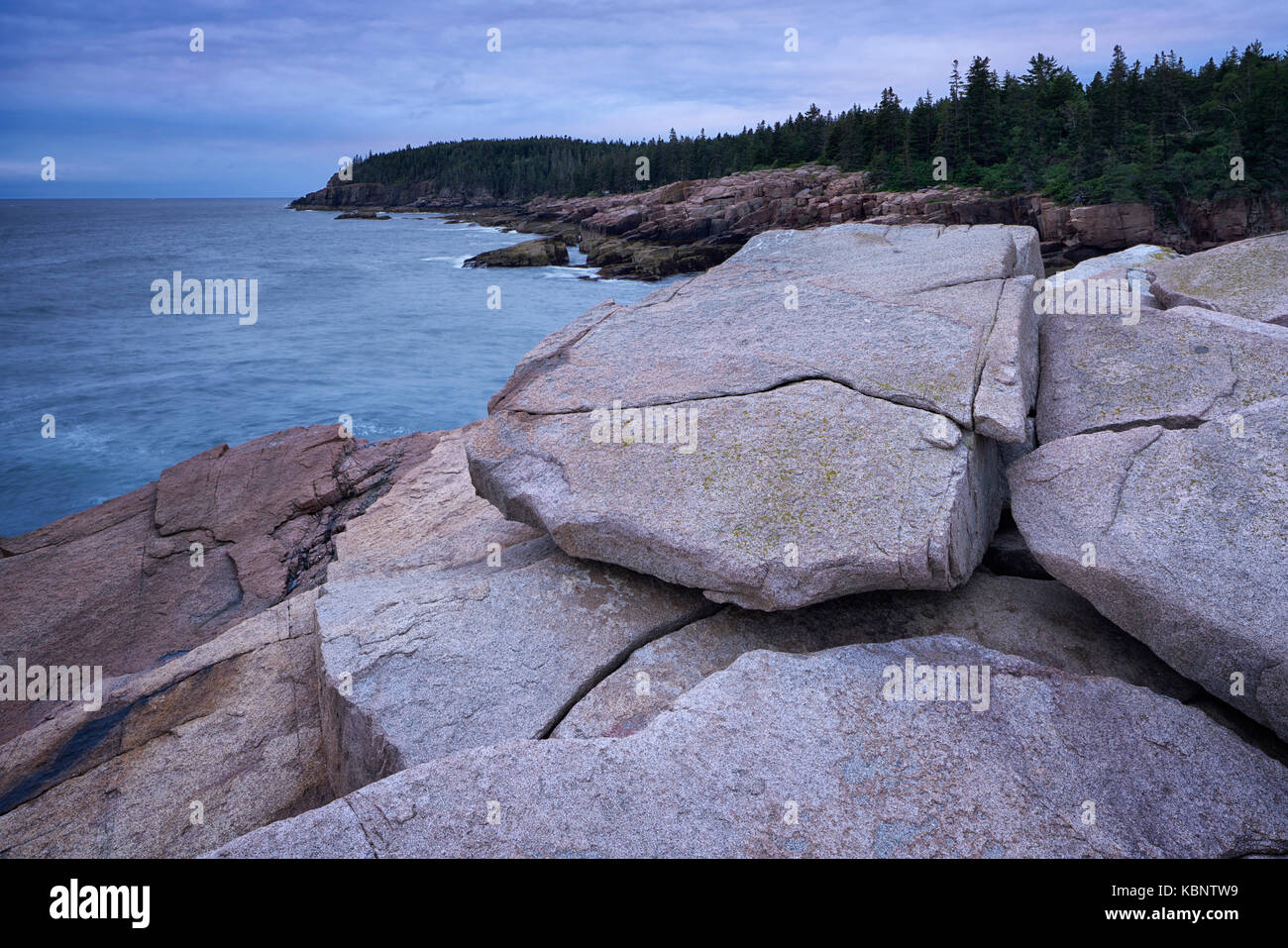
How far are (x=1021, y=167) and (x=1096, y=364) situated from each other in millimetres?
36070

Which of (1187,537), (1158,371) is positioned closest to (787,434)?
(1187,537)

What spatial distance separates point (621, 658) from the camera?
12.2 ft

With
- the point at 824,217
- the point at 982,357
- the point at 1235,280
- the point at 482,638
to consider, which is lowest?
the point at 482,638

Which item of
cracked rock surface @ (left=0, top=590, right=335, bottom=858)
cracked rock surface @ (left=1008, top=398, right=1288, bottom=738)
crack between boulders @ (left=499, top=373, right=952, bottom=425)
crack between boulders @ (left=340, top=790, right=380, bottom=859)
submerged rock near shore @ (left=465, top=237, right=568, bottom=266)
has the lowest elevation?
cracked rock surface @ (left=0, top=590, right=335, bottom=858)

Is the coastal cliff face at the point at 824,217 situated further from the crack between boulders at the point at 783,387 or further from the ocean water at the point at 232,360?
the crack between boulders at the point at 783,387

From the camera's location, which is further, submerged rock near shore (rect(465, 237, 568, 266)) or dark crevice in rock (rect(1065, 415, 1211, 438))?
submerged rock near shore (rect(465, 237, 568, 266))

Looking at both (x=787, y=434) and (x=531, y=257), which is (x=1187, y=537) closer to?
(x=787, y=434)

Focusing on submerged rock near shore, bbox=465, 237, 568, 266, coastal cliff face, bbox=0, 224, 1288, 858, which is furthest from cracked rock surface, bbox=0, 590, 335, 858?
submerged rock near shore, bbox=465, 237, 568, 266

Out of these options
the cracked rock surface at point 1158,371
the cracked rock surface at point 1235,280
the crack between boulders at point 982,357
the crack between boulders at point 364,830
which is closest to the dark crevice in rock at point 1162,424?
the cracked rock surface at point 1158,371

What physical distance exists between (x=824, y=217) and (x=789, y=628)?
122ft

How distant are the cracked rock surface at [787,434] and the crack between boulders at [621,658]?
0.31m

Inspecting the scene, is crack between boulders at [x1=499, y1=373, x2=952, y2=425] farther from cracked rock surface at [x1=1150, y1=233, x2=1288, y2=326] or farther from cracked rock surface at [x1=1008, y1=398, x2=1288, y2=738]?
cracked rock surface at [x1=1150, y1=233, x2=1288, y2=326]

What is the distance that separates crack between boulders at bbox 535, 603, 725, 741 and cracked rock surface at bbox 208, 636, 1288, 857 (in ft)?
1.94

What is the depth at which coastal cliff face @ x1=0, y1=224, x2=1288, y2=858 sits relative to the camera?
2.55 meters
